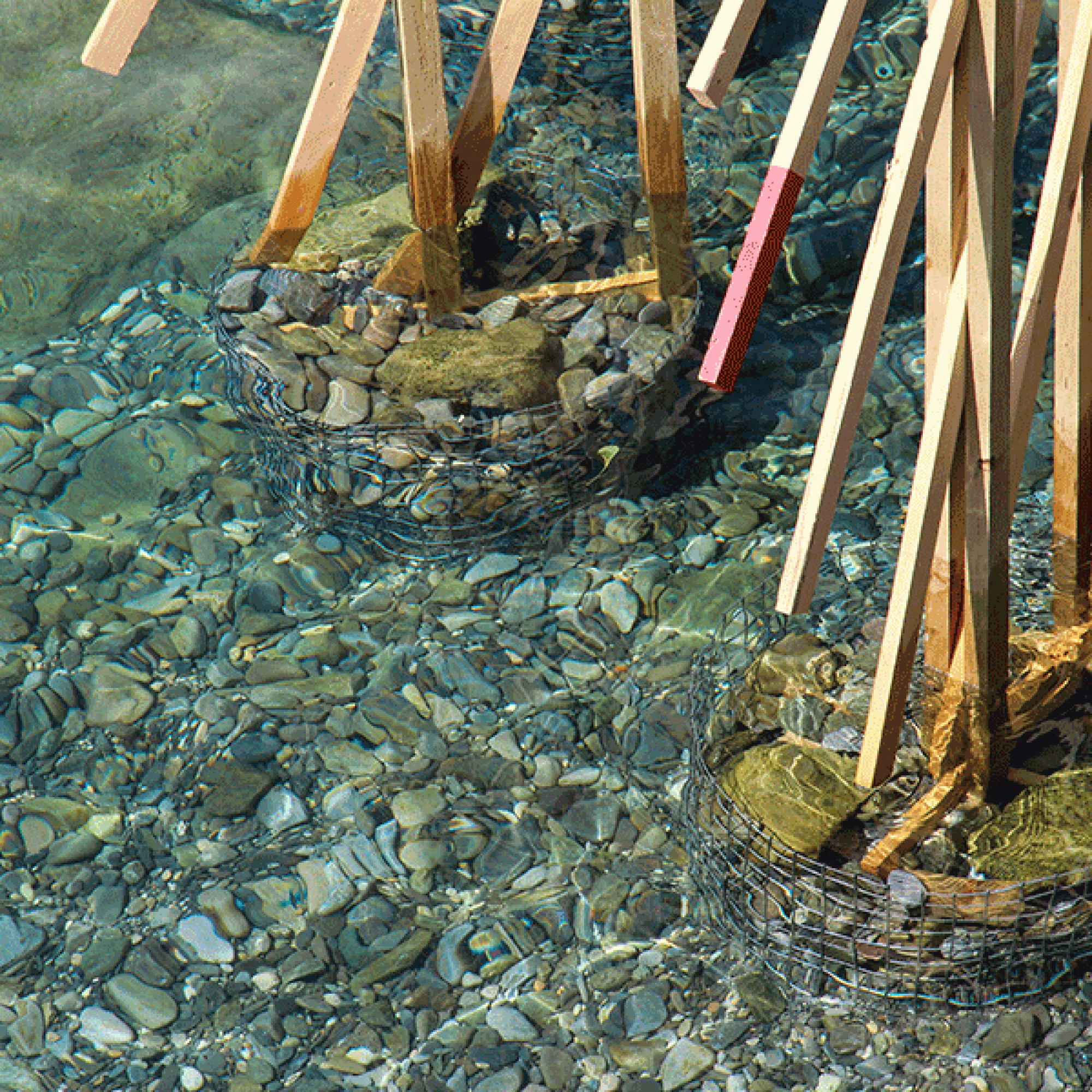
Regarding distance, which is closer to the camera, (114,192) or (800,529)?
(800,529)

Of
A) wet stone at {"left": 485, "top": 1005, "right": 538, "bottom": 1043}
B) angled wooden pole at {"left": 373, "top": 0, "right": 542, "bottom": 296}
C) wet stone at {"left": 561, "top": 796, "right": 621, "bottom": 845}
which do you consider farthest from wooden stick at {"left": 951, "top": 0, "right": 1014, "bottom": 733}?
angled wooden pole at {"left": 373, "top": 0, "right": 542, "bottom": 296}

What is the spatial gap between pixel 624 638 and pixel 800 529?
1.69 metres

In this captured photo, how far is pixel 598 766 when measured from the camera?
370 cm

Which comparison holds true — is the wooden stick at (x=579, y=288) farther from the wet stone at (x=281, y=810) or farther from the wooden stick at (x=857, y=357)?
the wooden stick at (x=857, y=357)

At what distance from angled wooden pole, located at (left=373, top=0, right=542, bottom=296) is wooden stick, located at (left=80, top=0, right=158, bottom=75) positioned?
3.90 ft

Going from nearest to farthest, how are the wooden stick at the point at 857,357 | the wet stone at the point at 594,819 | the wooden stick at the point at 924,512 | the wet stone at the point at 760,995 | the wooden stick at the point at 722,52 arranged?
the wooden stick at the point at 722,52, the wooden stick at the point at 857,357, the wooden stick at the point at 924,512, the wet stone at the point at 760,995, the wet stone at the point at 594,819

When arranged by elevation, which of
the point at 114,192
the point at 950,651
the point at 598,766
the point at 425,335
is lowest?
the point at 598,766

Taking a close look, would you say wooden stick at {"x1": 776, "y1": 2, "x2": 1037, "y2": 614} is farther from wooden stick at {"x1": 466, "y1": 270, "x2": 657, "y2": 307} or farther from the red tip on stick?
wooden stick at {"x1": 466, "y1": 270, "x2": 657, "y2": 307}

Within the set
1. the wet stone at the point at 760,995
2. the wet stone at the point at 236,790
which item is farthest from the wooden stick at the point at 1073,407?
the wet stone at the point at 236,790

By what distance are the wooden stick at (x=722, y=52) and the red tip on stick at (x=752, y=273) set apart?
0.55 ft

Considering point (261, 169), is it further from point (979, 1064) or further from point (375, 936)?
point (979, 1064)

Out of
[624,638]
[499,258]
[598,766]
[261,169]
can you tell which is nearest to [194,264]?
[261,169]

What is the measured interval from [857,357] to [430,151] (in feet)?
8.69

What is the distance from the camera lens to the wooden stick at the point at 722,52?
2.10 m
